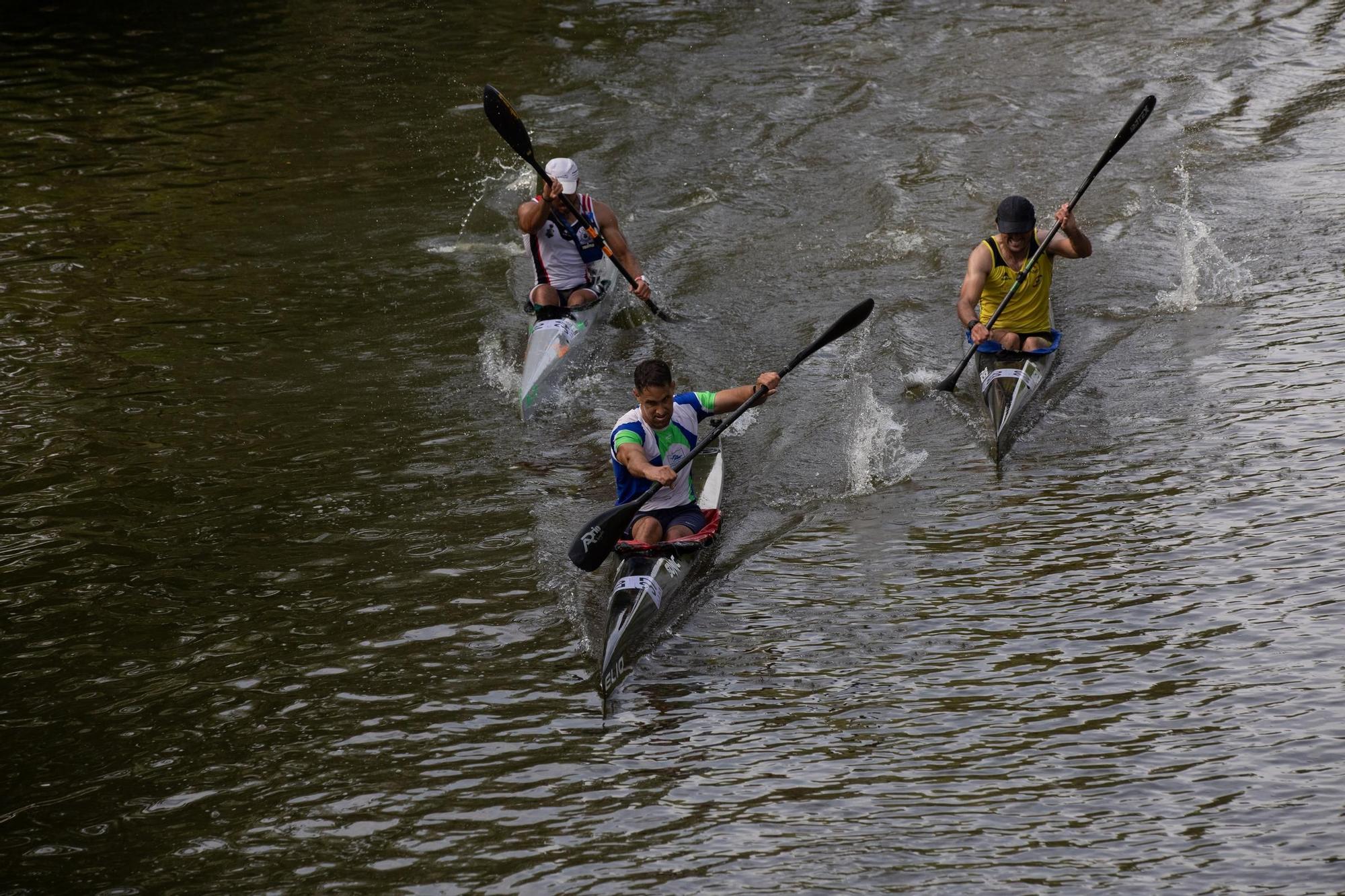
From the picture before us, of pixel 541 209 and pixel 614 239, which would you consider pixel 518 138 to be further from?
pixel 614 239

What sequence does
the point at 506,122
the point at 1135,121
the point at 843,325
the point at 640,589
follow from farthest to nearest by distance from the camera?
the point at 506,122
the point at 1135,121
the point at 843,325
the point at 640,589

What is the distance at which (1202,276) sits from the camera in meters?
11.5

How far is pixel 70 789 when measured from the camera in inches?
237

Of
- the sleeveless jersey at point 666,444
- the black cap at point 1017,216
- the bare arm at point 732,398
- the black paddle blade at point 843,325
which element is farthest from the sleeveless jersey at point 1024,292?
the sleeveless jersey at point 666,444

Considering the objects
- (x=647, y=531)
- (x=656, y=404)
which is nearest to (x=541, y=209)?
(x=656, y=404)

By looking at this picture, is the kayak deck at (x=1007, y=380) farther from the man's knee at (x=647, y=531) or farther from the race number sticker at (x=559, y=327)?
the race number sticker at (x=559, y=327)

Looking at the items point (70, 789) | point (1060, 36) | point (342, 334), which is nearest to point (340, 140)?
point (342, 334)

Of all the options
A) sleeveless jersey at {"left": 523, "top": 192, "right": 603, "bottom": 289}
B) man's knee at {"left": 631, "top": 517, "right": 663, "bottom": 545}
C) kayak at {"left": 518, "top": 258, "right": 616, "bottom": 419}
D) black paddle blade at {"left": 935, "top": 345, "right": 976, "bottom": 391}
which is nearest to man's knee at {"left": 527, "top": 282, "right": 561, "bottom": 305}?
kayak at {"left": 518, "top": 258, "right": 616, "bottom": 419}

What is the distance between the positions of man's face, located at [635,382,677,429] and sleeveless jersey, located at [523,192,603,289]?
161 inches

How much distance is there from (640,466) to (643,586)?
0.85 metres

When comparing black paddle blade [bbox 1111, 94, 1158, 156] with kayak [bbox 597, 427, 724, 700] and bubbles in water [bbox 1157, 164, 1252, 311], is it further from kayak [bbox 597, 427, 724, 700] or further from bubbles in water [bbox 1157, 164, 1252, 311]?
kayak [bbox 597, 427, 724, 700]

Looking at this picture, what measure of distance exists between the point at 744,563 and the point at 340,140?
11.1 meters

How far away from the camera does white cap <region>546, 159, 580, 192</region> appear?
11375 mm

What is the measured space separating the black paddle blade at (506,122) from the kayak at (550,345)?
1.22 m
